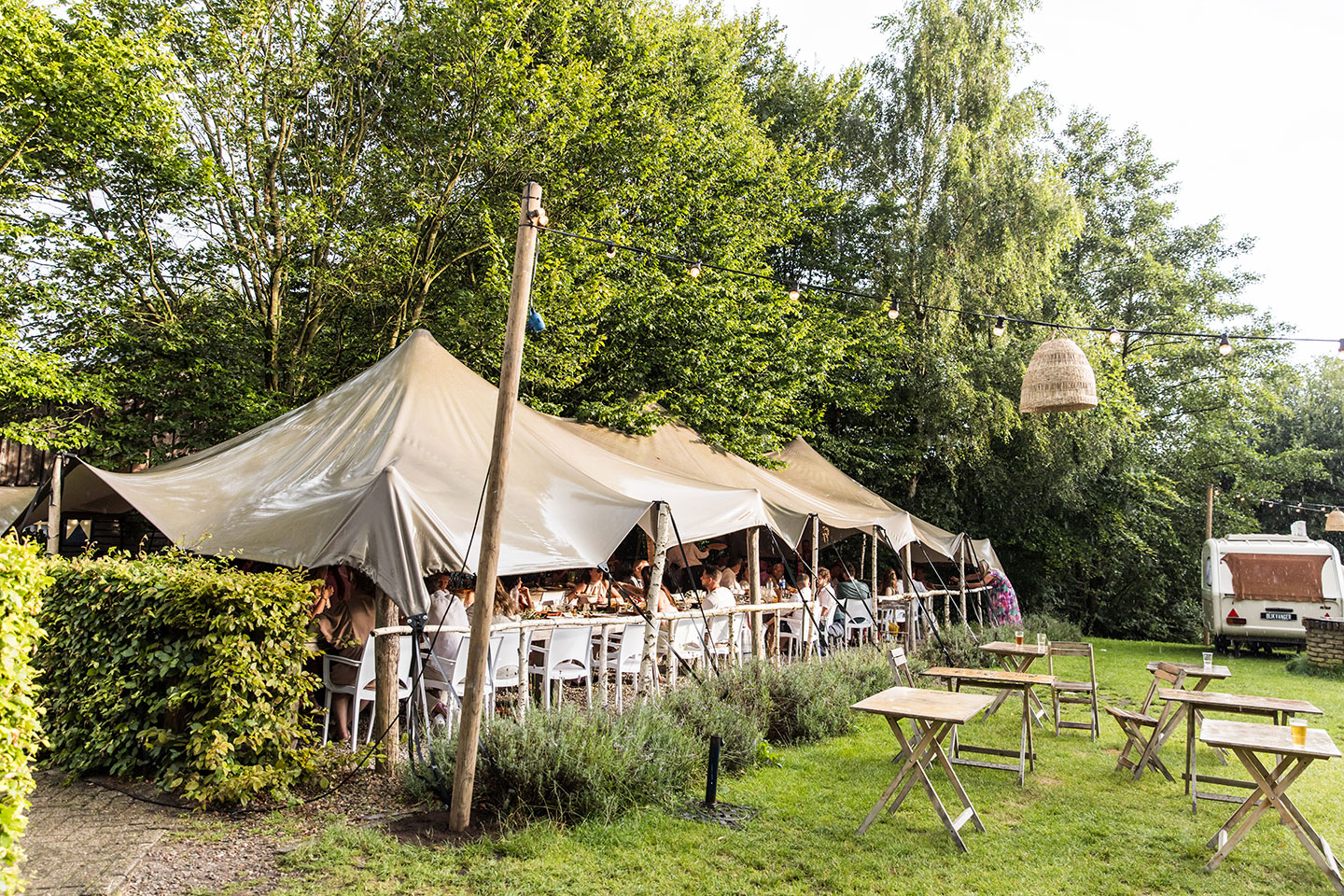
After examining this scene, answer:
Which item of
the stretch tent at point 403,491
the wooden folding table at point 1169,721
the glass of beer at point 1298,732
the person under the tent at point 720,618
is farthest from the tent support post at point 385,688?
the wooden folding table at point 1169,721

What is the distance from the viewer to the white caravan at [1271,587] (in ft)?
43.0

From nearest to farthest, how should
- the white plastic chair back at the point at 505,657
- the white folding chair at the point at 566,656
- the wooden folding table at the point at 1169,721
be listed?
the wooden folding table at the point at 1169,721 < the white plastic chair back at the point at 505,657 < the white folding chair at the point at 566,656

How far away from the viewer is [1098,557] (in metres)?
19.2

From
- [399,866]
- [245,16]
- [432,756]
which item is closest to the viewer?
[399,866]

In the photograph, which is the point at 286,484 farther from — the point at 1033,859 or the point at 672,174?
the point at 672,174

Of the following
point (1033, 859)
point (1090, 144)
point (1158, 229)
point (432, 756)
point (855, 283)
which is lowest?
point (1033, 859)

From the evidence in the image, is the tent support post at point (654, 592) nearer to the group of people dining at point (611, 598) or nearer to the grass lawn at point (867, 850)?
the group of people dining at point (611, 598)

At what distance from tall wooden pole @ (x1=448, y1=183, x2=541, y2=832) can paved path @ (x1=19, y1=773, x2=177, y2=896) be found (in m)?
1.47

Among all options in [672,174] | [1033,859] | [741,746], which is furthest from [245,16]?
[1033,859]

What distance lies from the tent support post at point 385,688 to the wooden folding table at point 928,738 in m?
2.76

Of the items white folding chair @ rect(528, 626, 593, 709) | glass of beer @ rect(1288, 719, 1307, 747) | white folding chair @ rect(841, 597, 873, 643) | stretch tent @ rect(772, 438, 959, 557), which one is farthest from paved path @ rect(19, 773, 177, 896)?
white folding chair @ rect(841, 597, 873, 643)

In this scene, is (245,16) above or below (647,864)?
above

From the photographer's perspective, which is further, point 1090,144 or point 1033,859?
point 1090,144

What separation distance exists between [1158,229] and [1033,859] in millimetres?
20631
